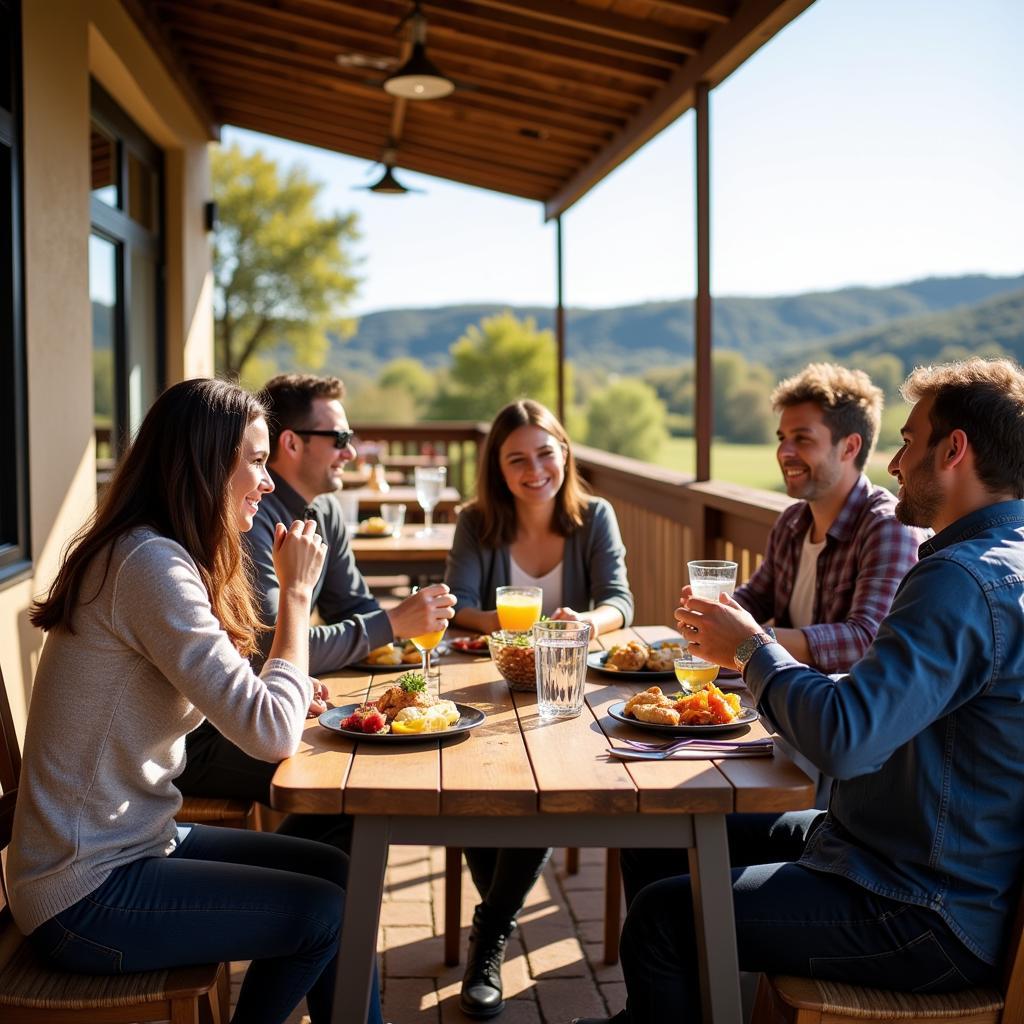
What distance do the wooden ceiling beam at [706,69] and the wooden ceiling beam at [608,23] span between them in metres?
0.10

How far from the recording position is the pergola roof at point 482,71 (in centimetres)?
462

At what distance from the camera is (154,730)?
168 centimetres

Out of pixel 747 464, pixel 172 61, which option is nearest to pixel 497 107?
pixel 172 61

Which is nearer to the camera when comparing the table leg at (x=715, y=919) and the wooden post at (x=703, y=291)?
the table leg at (x=715, y=919)

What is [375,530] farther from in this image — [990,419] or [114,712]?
[990,419]

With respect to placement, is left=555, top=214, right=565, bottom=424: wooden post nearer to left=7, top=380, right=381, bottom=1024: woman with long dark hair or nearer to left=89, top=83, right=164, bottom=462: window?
left=89, top=83, right=164, bottom=462: window

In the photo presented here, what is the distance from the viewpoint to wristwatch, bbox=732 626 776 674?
167cm

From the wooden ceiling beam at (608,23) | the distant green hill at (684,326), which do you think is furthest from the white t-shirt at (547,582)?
the distant green hill at (684,326)

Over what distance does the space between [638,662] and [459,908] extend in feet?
2.59

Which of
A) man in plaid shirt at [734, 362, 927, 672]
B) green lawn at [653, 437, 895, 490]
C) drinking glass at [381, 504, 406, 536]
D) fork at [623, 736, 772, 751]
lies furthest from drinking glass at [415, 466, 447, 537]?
green lawn at [653, 437, 895, 490]

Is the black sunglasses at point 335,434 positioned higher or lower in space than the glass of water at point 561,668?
higher

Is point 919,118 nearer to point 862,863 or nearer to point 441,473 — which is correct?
point 441,473

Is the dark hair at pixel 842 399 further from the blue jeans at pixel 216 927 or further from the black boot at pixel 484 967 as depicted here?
the blue jeans at pixel 216 927

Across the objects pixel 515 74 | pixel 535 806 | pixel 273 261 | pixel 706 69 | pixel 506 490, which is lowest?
pixel 535 806
